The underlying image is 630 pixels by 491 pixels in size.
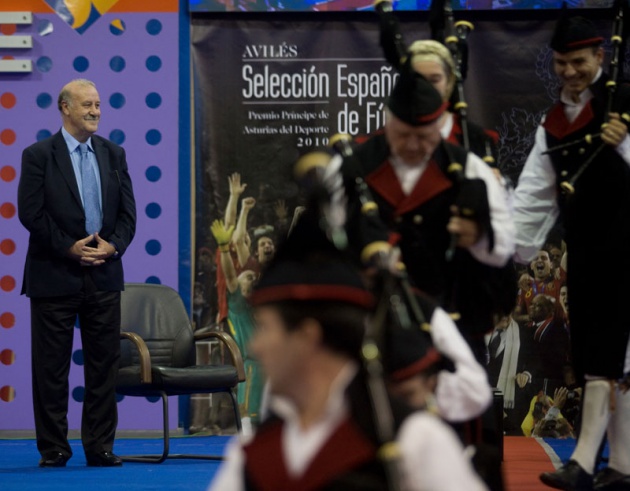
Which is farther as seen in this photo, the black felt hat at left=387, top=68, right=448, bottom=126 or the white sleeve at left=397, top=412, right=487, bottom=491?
the black felt hat at left=387, top=68, right=448, bottom=126

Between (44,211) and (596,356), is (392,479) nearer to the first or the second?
(596,356)

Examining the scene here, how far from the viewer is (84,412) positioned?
257 inches

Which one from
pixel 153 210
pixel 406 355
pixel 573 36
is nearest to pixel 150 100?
pixel 153 210

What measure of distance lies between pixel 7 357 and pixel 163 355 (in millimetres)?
1495

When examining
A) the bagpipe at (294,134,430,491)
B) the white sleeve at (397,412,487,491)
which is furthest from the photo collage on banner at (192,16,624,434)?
the white sleeve at (397,412,487,491)

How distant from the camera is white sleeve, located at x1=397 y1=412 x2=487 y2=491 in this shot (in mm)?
1841

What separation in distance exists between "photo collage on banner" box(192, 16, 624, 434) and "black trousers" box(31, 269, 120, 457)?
5.61ft

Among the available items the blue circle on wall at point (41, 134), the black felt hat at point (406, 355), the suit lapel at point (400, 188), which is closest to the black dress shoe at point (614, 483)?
the suit lapel at point (400, 188)

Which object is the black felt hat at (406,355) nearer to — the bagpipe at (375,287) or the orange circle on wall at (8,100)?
the bagpipe at (375,287)

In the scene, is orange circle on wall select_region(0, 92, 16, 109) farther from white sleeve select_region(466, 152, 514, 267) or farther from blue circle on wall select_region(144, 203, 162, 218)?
white sleeve select_region(466, 152, 514, 267)

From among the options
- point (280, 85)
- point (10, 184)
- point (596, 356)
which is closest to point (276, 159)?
point (280, 85)

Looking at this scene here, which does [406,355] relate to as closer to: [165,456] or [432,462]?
[432,462]

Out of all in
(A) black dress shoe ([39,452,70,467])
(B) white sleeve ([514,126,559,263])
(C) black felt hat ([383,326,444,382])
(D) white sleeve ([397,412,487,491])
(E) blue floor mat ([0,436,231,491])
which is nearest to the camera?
(D) white sleeve ([397,412,487,491])

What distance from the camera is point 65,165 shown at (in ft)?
21.5
